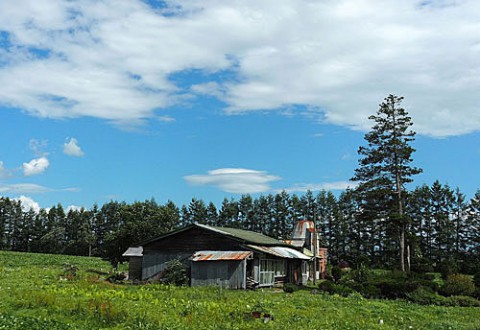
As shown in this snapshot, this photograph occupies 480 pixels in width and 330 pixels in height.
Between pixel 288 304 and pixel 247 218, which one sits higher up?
pixel 247 218

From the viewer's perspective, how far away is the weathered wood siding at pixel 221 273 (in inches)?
1346

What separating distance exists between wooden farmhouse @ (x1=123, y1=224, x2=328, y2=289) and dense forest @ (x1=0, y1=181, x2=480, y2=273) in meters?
14.2

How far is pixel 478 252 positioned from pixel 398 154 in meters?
40.9

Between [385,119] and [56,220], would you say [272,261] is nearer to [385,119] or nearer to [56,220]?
[385,119]

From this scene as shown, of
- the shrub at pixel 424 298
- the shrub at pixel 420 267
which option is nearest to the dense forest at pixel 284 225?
the shrub at pixel 420 267

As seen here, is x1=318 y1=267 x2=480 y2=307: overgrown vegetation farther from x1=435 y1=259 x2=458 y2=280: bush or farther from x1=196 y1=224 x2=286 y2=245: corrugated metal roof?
x1=435 y1=259 x2=458 y2=280: bush

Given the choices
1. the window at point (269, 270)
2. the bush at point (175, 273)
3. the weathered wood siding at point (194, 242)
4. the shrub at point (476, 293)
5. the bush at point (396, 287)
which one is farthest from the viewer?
the window at point (269, 270)

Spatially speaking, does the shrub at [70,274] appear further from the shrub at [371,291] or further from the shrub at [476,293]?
the shrub at [476,293]

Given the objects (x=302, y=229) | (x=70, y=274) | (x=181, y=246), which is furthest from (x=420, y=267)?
(x=70, y=274)

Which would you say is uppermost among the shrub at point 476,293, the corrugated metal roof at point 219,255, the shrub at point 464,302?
the corrugated metal roof at point 219,255

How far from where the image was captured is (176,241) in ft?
125

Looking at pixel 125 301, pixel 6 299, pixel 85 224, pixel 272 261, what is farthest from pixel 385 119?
pixel 85 224

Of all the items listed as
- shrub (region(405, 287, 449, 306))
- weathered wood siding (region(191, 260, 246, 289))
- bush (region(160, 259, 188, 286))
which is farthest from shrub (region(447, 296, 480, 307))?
bush (region(160, 259, 188, 286))

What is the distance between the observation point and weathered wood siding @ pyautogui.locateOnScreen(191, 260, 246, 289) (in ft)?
112
